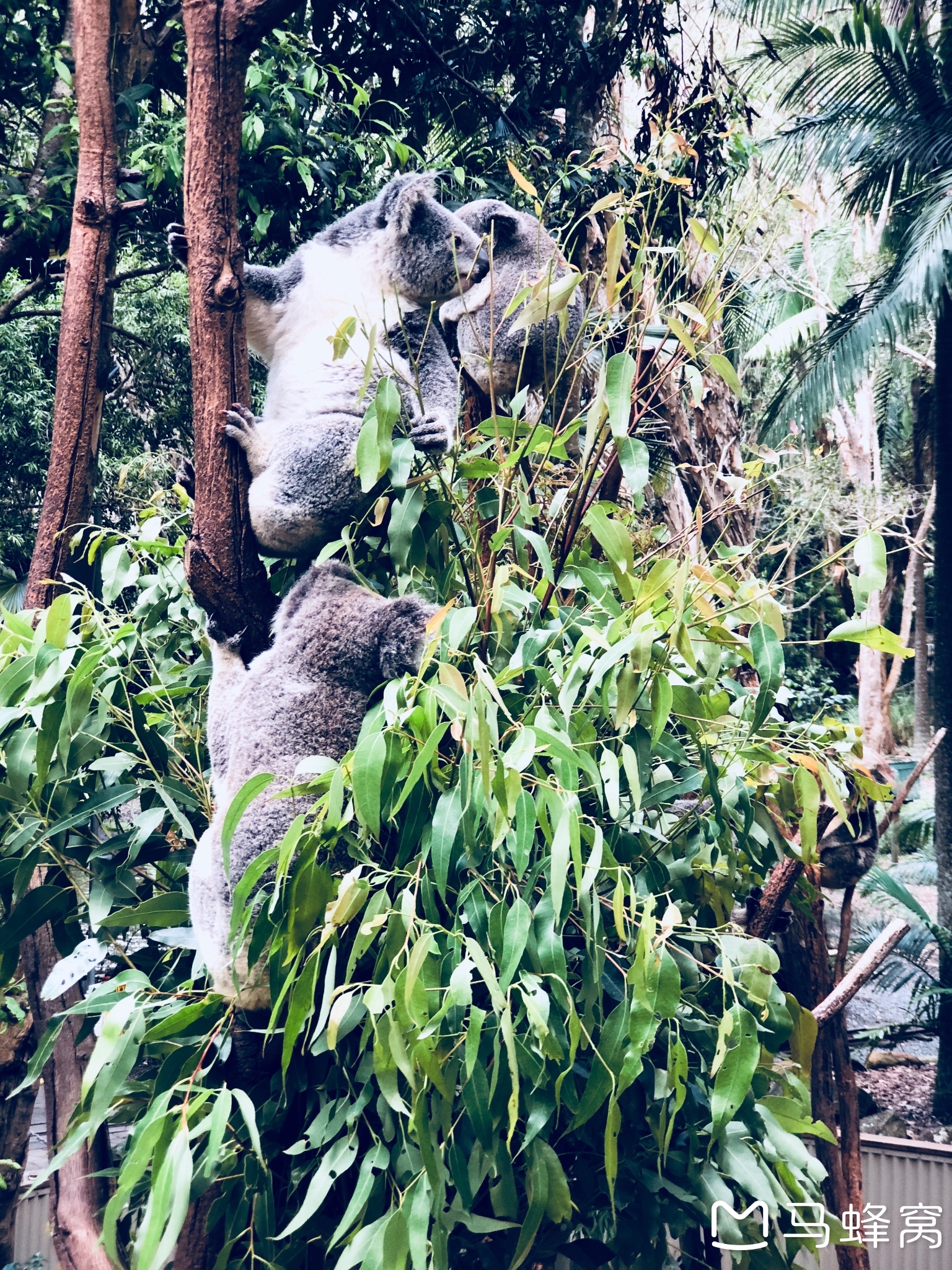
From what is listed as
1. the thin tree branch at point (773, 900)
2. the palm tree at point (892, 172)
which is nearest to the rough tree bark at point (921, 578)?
the palm tree at point (892, 172)

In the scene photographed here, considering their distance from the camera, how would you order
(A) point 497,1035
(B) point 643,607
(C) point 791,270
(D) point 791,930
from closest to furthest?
(A) point 497,1035 < (B) point 643,607 < (D) point 791,930 < (C) point 791,270

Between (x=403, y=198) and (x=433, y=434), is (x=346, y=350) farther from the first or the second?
(x=403, y=198)

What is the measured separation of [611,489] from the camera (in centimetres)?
177

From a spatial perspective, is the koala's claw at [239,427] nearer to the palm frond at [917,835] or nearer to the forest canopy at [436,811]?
the forest canopy at [436,811]

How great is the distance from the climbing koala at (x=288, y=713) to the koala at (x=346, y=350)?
0.14m

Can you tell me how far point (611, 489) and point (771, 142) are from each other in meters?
5.39

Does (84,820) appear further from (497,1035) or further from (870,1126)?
(870,1126)

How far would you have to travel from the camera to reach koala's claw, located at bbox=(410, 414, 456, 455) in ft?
4.62

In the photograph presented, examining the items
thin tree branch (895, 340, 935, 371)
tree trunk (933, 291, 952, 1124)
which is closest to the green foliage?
tree trunk (933, 291, 952, 1124)

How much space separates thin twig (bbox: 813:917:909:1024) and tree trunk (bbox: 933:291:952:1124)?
427cm

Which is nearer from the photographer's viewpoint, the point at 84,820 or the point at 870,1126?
the point at 84,820

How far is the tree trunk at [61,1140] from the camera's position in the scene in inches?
60.4

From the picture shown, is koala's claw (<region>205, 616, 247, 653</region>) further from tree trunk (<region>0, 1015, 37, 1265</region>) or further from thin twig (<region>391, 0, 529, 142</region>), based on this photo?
thin twig (<region>391, 0, 529, 142</region>)

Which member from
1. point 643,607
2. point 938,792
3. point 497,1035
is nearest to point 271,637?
point 643,607
